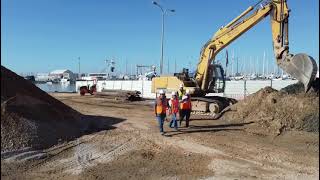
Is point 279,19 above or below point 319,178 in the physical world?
above

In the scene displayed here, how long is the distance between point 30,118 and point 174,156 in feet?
17.3

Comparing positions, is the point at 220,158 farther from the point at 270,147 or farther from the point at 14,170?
the point at 14,170

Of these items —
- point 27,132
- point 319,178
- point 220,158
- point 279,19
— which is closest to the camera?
point 319,178

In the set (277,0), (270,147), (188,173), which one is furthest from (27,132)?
(277,0)

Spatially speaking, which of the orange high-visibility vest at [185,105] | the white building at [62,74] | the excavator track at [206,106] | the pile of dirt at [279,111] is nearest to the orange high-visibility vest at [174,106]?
the orange high-visibility vest at [185,105]

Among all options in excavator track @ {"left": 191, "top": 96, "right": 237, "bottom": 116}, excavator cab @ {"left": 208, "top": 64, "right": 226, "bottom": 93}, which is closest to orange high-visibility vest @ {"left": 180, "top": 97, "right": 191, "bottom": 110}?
excavator track @ {"left": 191, "top": 96, "right": 237, "bottom": 116}

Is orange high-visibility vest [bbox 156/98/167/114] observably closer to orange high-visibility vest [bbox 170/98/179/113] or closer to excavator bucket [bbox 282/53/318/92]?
orange high-visibility vest [bbox 170/98/179/113]

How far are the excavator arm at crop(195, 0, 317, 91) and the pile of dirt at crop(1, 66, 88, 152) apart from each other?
777 cm

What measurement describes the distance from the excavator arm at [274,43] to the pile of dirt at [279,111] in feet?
2.55

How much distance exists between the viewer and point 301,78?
18.4m

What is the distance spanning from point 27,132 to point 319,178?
8.53 m

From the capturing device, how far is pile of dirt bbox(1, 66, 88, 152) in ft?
46.3

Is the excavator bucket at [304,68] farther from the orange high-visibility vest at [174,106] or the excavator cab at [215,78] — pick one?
the excavator cab at [215,78]

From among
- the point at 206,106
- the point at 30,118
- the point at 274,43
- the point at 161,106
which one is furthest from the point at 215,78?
the point at 30,118
